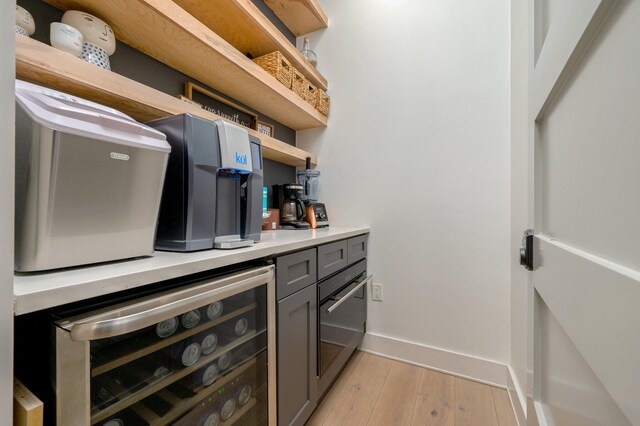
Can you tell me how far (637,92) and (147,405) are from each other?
1.00m

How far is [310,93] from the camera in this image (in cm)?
183

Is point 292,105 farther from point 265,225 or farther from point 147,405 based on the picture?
point 147,405

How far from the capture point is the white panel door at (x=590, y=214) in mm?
272

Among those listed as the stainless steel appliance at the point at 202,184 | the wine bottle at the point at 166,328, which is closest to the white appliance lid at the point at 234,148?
the stainless steel appliance at the point at 202,184

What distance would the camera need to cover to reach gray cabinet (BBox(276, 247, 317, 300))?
0.92 metres

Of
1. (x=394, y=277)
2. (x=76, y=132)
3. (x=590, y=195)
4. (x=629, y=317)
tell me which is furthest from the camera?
(x=394, y=277)

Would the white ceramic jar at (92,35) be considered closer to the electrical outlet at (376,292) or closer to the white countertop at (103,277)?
the white countertop at (103,277)

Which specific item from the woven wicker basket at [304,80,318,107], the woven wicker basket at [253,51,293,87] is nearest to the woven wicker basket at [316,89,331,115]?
the woven wicker basket at [304,80,318,107]

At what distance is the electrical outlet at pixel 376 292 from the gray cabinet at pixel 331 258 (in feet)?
1.63

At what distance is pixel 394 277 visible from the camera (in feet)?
5.81

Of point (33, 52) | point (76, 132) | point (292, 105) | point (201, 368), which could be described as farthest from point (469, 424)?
point (33, 52)

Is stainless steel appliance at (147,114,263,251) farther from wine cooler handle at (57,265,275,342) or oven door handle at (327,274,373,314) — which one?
oven door handle at (327,274,373,314)

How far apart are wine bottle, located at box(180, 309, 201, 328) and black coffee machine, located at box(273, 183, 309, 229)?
3.24 ft

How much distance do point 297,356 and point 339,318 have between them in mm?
425
